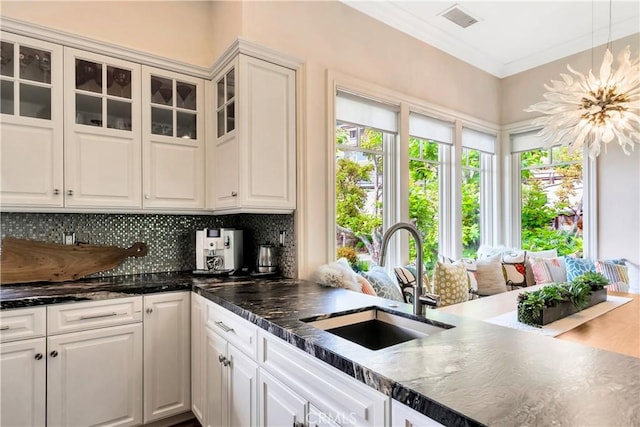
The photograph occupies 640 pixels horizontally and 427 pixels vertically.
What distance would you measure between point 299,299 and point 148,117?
5.20 feet

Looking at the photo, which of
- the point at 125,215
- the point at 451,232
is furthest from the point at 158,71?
the point at 451,232

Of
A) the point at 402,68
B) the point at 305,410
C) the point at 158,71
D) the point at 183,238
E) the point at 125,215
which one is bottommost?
the point at 305,410

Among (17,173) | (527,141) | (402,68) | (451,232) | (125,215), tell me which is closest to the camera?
(17,173)

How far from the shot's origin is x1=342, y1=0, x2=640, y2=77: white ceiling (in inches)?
120

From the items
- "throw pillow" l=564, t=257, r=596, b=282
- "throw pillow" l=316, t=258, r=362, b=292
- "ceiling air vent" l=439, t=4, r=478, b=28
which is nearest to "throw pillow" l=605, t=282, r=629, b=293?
"throw pillow" l=564, t=257, r=596, b=282

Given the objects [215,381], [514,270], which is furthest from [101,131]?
[514,270]

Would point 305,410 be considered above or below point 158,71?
below

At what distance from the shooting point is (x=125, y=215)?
2.51 meters

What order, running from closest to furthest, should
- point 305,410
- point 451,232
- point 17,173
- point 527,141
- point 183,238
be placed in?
point 305,410, point 17,173, point 183,238, point 451,232, point 527,141

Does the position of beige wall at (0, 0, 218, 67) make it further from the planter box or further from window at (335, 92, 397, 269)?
the planter box

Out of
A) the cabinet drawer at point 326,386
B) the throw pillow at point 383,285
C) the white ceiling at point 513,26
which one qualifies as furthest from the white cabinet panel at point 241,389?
the white ceiling at point 513,26

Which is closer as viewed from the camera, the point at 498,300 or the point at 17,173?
the point at 17,173

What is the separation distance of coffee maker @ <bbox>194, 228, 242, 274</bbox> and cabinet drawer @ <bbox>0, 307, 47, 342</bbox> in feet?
3.05

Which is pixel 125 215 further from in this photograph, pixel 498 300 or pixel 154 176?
pixel 498 300
